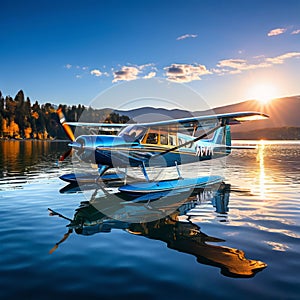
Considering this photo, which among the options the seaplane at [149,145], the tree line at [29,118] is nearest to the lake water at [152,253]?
the seaplane at [149,145]

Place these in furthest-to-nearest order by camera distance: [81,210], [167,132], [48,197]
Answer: [167,132] < [48,197] < [81,210]

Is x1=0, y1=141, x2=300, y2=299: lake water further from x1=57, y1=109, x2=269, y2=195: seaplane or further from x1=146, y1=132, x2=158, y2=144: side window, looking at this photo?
x1=146, y1=132, x2=158, y2=144: side window

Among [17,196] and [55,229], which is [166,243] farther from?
[17,196]

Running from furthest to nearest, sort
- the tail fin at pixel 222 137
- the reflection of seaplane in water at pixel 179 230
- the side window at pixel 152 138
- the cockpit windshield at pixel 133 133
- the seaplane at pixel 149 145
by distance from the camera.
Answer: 1. the tail fin at pixel 222 137
2. the side window at pixel 152 138
3. the cockpit windshield at pixel 133 133
4. the seaplane at pixel 149 145
5. the reflection of seaplane in water at pixel 179 230

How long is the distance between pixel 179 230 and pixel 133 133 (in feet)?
17.5

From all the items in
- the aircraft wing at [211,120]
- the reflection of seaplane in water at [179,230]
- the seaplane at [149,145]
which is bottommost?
the reflection of seaplane in water at [179,230]

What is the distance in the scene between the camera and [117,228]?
664 centimetres

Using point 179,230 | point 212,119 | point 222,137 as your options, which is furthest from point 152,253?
point 222,137

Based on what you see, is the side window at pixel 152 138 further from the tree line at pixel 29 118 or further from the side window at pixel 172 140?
the tree line at pixel 29 118

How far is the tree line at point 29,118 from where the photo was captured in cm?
12400

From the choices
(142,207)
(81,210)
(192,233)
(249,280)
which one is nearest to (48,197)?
(81,210)

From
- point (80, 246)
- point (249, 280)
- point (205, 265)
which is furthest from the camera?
point (80, 246)

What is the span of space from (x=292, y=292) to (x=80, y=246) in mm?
3596

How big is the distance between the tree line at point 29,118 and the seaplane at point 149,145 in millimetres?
109329
